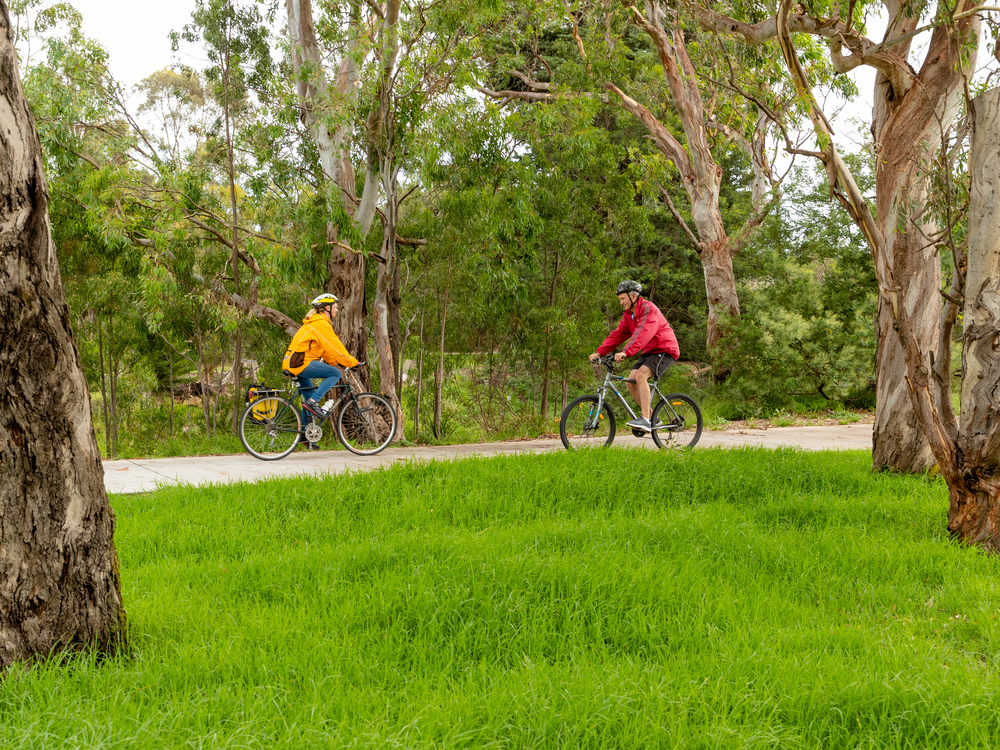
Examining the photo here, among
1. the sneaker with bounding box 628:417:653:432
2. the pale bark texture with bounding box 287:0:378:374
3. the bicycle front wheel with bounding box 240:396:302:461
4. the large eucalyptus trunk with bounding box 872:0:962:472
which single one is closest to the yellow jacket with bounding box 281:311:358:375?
the bicycle front wheel with bounding box 240:396:302:461

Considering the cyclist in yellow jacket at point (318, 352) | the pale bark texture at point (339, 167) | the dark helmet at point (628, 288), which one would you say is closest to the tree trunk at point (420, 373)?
the pale bark texture at point (339, 167)

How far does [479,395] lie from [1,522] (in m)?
11.6

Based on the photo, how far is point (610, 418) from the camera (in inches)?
363

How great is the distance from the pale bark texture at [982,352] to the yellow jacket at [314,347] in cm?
634

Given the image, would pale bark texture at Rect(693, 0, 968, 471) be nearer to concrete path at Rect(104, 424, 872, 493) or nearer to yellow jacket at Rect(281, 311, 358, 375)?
concrete path at Rect(104, 424, 872, 493)

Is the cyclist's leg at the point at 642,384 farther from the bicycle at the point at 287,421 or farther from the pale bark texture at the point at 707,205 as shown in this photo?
the pale bark texture at the point at 707,205

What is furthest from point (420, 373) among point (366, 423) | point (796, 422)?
point (796, 422)

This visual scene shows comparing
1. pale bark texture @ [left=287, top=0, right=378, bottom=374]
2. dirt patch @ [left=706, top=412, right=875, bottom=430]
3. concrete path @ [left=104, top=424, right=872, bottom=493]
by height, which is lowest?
dirt patch @ [left=706, top=412, right=875, bottom=430]

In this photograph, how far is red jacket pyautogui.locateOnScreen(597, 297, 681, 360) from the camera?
869 cm

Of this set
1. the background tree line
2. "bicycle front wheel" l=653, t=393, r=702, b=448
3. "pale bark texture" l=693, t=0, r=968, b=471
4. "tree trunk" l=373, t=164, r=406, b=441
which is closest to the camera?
the background tree line

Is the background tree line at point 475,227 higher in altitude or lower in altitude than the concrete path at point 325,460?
higher

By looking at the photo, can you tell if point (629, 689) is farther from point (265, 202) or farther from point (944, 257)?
point (944, 257)

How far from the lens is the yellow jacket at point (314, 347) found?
922 centimetres

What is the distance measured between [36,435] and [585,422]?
680 centimetres
